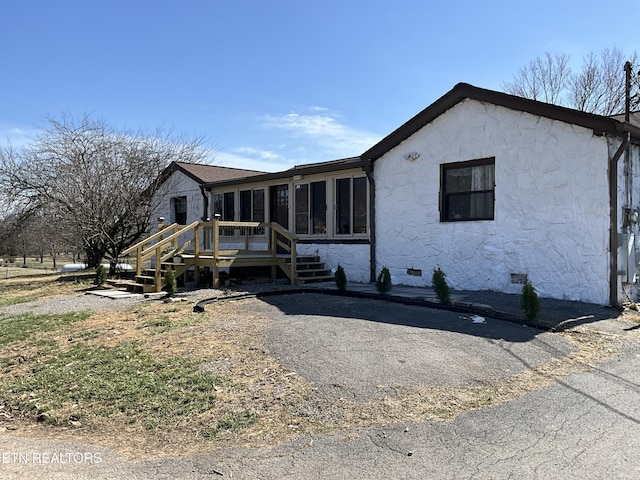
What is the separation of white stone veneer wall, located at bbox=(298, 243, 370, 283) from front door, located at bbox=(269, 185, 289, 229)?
6.14 feet

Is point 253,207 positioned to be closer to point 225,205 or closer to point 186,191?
point 225,205

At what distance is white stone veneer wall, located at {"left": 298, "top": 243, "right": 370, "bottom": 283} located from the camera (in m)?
12.2

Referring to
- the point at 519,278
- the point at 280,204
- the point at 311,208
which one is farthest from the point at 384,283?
the point at 280,204

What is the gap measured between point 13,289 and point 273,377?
13.7 metres

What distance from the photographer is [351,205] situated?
12.7 metres

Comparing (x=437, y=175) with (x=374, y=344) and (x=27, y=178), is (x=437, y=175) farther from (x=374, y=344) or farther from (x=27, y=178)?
(x=27, y=178)

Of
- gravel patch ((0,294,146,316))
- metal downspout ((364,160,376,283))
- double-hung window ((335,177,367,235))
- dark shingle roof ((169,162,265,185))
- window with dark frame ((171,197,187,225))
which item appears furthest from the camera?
window with dark frame ((171,197,187,225))

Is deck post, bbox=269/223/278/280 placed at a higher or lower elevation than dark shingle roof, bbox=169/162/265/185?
lower

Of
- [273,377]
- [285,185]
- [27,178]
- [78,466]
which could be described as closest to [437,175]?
[285,185]

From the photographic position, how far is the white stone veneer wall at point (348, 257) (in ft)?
40.0

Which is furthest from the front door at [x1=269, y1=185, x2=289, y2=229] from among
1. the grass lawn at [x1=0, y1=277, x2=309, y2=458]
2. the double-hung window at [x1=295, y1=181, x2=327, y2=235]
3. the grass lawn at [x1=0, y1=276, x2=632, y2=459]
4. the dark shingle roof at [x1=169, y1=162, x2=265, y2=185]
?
the grass lawn at [x1=0, y1=276, x2=632, y2=459]

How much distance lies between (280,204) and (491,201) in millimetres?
7156

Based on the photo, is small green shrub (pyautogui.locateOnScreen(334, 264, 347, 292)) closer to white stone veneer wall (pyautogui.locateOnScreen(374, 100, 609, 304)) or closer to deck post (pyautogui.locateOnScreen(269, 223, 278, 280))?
white stone veneer wall (pyautogui.locateOnScreen(374, 100, 609, 304))

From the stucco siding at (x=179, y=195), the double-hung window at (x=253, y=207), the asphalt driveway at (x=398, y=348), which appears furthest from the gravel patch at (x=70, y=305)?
the stucco siding at (x=179, y=195)
